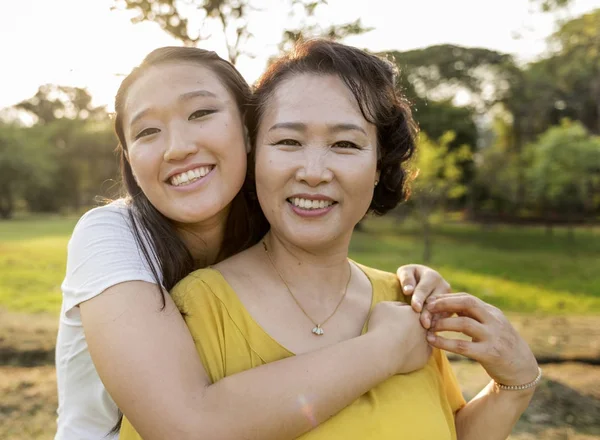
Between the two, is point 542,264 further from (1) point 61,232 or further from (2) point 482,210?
(1) point 61,232

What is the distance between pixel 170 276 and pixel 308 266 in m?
0.53

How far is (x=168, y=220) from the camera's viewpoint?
2.21m

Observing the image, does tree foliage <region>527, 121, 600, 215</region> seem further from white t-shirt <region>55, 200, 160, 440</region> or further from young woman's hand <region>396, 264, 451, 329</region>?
white t-shirt <region>55, 200, 160, 440</region>

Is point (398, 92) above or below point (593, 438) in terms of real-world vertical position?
above

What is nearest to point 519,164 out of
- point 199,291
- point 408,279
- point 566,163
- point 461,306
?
point 566,163

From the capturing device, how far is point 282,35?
4.38m

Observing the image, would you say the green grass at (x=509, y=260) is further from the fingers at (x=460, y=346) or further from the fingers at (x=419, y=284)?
the fingers at (x=460, y=346)

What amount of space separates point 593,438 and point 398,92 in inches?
156

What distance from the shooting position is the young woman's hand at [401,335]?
1.83m

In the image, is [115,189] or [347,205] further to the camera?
[115,189]

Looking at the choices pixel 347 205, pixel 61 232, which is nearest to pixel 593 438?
pixel 347 205

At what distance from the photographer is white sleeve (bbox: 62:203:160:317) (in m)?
1.72

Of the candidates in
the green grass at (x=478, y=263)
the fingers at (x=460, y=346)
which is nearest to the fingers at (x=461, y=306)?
the fingers at (x=460, y=346)

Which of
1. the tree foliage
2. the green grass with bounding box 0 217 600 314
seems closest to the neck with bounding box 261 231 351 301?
the green grass with bounding box 0 217 600 314
